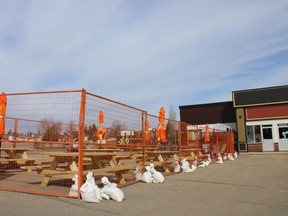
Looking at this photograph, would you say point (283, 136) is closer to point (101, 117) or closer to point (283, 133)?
point (283, 133)

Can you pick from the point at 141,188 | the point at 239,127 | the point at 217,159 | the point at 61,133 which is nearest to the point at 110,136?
the point at 61,133

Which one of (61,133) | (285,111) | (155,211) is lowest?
(155,211)

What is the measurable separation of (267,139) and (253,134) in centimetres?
141

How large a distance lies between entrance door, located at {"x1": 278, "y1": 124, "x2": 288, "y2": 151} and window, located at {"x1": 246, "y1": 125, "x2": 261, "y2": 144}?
6.35ft

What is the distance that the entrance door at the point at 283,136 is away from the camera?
27331 millimetres

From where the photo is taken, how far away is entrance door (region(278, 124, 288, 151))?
1076 inches

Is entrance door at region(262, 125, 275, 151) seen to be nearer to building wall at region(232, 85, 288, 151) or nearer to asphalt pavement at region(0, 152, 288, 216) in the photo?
building wall at region(232, 85, 288, 151)

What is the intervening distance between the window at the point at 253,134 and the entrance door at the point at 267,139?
471mm

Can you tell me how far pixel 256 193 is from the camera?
6598 mm

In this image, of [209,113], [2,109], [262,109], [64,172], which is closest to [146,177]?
[64,172]

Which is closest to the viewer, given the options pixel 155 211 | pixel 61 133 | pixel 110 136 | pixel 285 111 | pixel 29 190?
pixel 155 211

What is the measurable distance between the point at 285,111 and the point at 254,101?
10.0 ft

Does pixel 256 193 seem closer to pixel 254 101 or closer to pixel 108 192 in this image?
pixel 108 192

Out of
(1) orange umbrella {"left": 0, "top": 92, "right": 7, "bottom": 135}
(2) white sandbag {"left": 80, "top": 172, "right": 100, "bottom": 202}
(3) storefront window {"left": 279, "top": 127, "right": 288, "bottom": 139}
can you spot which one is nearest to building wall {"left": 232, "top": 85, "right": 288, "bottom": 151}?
(3) storefront window {"left": 279, "top": 127, "right": 288, "bottom": 139}
